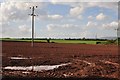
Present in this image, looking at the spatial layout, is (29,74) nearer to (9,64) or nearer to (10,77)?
(10,77)

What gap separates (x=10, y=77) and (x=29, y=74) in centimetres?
126

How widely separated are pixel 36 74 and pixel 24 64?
13.6ft

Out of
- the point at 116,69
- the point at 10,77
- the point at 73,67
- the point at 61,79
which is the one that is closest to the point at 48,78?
the point at 61,79

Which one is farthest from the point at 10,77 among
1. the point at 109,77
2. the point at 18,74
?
the point at 109,77

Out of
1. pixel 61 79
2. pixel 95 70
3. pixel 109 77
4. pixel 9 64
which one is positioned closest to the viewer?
pixel 61 79

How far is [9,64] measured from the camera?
63.1ft

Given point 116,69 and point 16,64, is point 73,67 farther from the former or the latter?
point 16,64

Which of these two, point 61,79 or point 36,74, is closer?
point 61,79

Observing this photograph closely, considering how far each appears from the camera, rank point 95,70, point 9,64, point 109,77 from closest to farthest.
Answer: point 109,77 → point 95,70 → point 9,64

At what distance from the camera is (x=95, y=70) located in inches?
672

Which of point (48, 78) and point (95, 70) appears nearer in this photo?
point (48, 78)

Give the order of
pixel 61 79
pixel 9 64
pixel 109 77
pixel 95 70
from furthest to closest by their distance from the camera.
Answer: pixel 9 64
pixel 95 70
pixel 109 77
pixel 61 79

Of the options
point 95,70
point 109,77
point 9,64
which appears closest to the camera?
point 109,77

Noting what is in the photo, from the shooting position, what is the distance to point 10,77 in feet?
Answer: 46.7
